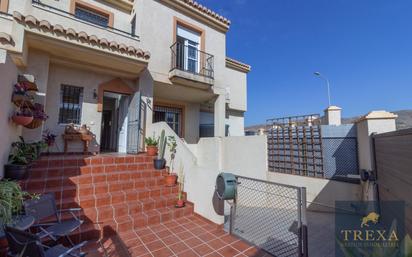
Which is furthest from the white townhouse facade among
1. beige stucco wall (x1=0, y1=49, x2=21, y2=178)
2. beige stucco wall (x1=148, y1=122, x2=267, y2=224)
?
beige stucco wall (x1=148, y1=122, x2=267, y2=224)

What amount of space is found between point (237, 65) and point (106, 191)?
10976 mm

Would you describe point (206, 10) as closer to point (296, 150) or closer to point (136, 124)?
point (136, 124)

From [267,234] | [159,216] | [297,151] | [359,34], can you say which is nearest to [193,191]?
[159,216]

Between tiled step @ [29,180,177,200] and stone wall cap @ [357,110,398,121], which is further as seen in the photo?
stone wall cap @ [357,110,398,121]

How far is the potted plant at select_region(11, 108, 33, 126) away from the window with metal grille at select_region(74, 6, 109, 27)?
5.08 m

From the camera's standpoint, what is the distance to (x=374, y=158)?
4.83 metres

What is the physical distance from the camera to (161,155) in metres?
6.56

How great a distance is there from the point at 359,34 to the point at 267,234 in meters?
12.7

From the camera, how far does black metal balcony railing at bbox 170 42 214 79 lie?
29.4 ft

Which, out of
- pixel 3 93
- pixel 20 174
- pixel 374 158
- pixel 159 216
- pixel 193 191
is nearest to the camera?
pixel 3 93

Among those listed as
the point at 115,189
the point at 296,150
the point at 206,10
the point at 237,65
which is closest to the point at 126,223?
the point at 115,189

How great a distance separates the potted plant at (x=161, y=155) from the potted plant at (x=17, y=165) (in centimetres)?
316

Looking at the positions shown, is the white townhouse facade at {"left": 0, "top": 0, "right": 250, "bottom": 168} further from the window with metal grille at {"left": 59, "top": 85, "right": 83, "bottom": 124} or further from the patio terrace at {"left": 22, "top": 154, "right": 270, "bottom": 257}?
the patio terrace at {"left": 22, "top": 154, "right": 270, "bottom": 257}

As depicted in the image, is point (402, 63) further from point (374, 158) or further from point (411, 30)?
point (374, 158)
